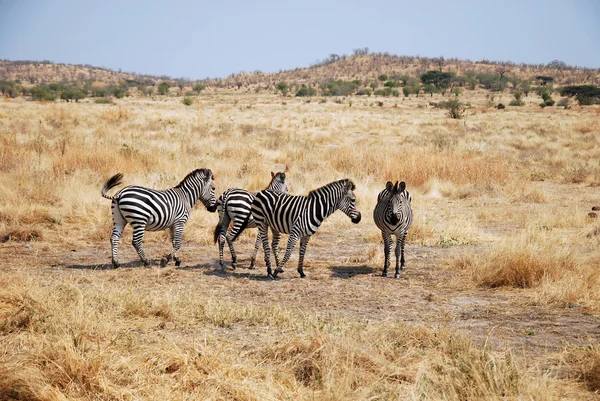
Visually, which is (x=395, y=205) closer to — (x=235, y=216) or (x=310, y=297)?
(x=310, y=297)


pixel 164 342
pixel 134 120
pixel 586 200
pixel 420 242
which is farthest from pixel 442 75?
pixel 164 342

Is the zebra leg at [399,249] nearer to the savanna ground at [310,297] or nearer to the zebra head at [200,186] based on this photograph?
the savanna ground at [310,297]

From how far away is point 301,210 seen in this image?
9648mm

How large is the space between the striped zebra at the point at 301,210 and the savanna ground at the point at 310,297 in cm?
68

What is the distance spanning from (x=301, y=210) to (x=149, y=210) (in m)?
2.56

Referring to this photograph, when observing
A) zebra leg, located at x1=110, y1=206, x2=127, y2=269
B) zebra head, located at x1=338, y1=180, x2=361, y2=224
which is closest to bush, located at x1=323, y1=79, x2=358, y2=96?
zebra head, located at x1=338, y1=180, x2=361, y2=224

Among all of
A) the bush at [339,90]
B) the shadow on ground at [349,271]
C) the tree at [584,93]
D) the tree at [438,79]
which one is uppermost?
the tree at [438,79]

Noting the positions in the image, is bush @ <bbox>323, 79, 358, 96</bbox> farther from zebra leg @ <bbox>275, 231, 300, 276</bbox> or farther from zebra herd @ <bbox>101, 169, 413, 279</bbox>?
zebra leg @ <bbox>275, 231, 300, 276</bbox>

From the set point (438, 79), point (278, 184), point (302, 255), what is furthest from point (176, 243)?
point (438, 79)

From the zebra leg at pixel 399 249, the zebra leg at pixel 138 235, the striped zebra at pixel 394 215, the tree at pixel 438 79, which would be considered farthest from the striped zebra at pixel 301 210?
the tree at pixel 438 79

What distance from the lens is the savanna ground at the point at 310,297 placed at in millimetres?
4996

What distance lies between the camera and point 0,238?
11672 mm

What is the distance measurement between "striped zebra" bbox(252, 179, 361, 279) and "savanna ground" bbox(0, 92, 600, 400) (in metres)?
0.68

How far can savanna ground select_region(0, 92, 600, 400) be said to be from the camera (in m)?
5.00
